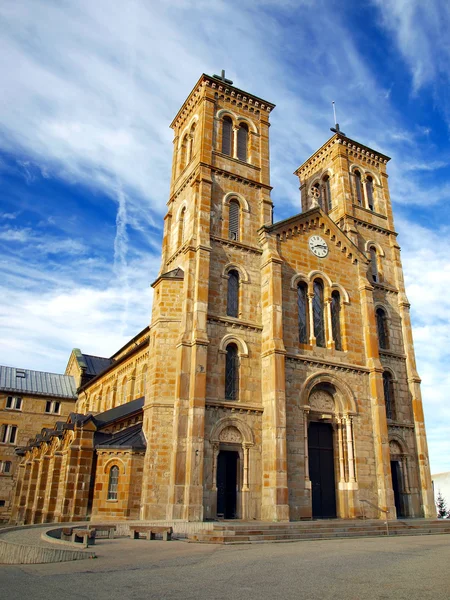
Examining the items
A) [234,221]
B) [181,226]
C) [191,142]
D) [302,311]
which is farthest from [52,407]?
[302,311]

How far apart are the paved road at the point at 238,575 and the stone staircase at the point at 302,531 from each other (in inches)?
84.3

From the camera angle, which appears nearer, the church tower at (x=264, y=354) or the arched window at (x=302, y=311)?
the church tower at (x=264, y=354)

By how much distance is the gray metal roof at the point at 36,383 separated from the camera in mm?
50875

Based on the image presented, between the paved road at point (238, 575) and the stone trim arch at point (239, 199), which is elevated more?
the stone trim arch at point (239, 199)

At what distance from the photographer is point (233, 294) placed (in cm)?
2686

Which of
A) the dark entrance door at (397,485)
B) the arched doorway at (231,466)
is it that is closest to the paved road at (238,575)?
the arched doorway at (231,466)

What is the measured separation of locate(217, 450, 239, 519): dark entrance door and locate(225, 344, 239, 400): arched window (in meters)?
2.77

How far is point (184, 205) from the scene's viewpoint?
30.4 m

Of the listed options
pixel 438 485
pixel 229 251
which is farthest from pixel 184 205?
pixel 438 485

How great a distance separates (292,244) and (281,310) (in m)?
4.89

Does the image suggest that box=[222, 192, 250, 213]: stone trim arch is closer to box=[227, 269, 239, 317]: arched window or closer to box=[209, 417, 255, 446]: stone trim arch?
box=[227, 269, 239, 317]: arched window

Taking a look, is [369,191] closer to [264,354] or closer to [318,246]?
A: [318,246]

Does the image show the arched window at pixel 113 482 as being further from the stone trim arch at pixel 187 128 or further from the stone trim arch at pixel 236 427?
the stone trim arch at pixel 187 128

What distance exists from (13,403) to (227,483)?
33.9 m
